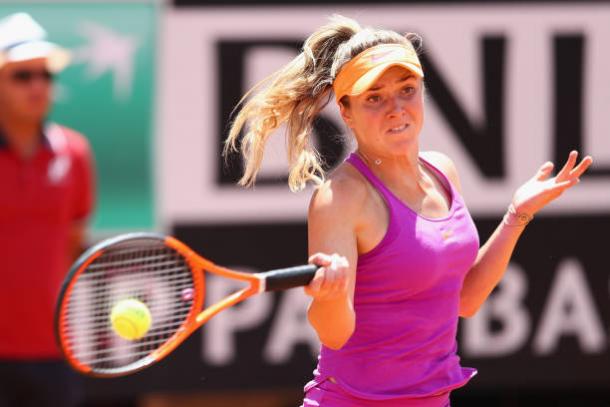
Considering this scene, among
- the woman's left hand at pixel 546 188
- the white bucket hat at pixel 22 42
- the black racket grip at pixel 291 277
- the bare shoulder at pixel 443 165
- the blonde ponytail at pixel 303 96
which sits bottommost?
the black racket grip at pixel 291 277

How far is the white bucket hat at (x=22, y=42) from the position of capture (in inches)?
203

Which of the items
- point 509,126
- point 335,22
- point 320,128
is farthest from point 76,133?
point 335,22

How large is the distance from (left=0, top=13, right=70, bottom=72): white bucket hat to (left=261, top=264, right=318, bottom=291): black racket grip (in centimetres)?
243

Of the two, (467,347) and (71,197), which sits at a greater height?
(71,197)

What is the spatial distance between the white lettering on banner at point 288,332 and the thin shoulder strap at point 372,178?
2.59 m

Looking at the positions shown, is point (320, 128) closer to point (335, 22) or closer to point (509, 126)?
point (509, 126)

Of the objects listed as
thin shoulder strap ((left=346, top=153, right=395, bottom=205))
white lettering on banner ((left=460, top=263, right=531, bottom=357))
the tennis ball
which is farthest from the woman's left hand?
white lettering on banner ((left=460, top=263, right=531, bottom=357))

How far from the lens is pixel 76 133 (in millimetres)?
5539

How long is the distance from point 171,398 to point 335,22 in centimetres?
296

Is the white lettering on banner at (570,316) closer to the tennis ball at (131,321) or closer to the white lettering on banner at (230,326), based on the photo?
the white lettering on banner at (230,326)

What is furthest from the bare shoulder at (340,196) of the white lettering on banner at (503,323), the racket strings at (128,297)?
the white lettering on banner at (503,323)

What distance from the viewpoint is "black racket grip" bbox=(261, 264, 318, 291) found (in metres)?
2.91

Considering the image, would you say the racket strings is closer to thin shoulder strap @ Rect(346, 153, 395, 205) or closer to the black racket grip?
the black racket grip

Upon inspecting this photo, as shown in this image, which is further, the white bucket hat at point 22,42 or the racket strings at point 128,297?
the white bucket hat at point 22,42
